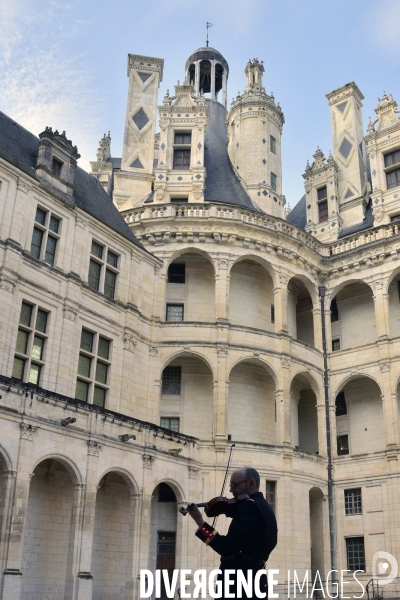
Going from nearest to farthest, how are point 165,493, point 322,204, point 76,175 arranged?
point 165,493 → point 76,175 → point 322,204

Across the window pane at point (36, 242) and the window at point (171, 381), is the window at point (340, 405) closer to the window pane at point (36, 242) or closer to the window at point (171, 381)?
the window at point (171, 381)

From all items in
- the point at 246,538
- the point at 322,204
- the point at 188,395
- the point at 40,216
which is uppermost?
the point at 322,204

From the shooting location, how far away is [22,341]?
70.9ft

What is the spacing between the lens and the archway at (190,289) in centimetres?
3048

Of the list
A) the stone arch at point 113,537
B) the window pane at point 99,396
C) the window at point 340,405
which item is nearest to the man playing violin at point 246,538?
the stone arch at point 113,537

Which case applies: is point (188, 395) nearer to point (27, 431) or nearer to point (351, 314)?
point (351, 314)

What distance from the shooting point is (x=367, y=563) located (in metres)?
27.5

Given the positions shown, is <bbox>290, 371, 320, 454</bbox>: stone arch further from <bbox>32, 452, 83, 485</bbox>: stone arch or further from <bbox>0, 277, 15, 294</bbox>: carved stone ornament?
<bbox>0, 277, 15, 294</bbox>: carved stone ornament

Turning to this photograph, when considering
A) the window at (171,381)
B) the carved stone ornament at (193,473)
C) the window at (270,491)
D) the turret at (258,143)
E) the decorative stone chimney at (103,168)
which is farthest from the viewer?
the decorative stone chimney at (103,168)

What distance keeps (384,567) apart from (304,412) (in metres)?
8.64

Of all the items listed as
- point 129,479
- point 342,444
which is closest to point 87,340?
point 129,479

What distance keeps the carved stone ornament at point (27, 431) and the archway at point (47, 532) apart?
1.92m

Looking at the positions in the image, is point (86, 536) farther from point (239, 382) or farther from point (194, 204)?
point (194, 204)

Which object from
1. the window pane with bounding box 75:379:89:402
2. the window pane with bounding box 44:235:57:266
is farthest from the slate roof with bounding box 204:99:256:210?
the window pane with bounding box 75:379:89:402
